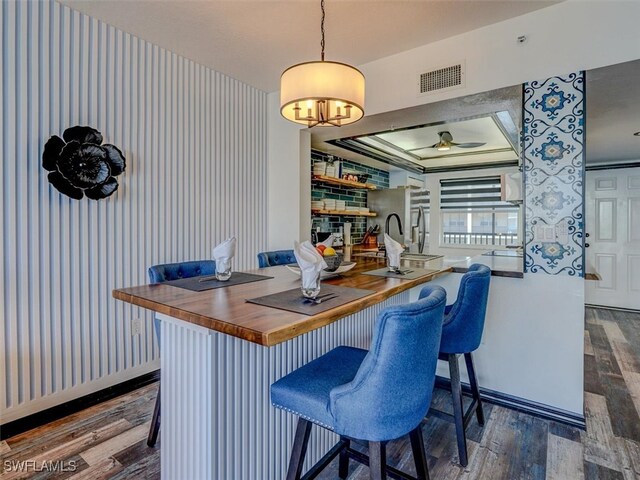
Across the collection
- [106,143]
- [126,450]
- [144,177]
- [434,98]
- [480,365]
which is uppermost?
[434,98]

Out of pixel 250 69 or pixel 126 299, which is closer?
pixel 126 299

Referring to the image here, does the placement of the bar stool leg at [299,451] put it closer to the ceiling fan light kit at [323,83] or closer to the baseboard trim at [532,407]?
the ceiling fan light kit at [323,83]

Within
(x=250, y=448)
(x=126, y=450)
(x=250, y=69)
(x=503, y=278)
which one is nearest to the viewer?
(x=250, y=448)

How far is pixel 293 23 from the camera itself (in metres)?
2.33

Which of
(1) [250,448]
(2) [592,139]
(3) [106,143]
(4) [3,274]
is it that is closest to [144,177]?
(3) [106,143]

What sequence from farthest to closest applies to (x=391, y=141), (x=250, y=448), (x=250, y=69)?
(x=391, y=141)
(x=250, y=69)
(x=250, y=448)

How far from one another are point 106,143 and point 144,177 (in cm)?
34

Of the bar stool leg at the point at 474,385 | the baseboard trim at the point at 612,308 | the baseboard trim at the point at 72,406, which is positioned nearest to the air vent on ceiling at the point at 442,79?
the bar stool leg at the point at 474,385

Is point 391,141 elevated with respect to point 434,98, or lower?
elevated

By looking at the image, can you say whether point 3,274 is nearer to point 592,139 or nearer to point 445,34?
point 445,34

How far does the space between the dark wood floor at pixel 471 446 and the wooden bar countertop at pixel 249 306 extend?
0.95 m

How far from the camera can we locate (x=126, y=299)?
4.80 ft

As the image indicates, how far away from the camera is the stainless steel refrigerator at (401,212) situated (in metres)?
5.21

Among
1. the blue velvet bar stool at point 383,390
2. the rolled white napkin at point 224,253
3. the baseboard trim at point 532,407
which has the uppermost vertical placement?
the rolled white napkin at point 224,253
